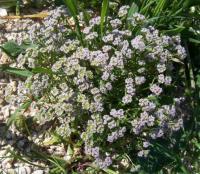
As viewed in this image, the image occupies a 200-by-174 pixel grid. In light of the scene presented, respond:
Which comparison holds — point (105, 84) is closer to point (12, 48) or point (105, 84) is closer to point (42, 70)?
point (42, 70)

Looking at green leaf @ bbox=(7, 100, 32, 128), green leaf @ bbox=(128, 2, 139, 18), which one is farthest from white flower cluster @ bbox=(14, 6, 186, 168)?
green leaf @ bbox=(128, 2, 139, 18)

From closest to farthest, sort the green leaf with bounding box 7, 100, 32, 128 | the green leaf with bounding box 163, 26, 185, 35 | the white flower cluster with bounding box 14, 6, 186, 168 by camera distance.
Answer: the white flower cluster with bounding box 14, 6, 186, 168, the green leaf with bounding box 7, 100, 32, 128, the green leaf with bounding box 163, 26, 185, 35

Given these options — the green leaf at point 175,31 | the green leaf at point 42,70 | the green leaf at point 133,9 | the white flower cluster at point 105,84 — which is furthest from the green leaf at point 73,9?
the green leaf at point 175,31

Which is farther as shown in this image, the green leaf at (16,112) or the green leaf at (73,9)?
the green leaf at (16,112)

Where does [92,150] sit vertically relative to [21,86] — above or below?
below

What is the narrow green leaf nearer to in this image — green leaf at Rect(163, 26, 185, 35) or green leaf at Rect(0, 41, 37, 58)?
green leaf at Rect(163, 26, 185, 35)

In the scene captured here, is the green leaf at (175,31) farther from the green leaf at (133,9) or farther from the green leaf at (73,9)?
the green leaf at (73,9)

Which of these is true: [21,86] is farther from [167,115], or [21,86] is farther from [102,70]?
[167,115]

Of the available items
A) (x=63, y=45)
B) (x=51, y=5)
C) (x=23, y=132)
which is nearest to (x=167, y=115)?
(x=63, y=45)
